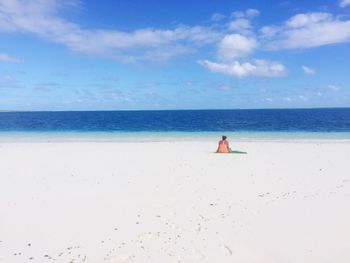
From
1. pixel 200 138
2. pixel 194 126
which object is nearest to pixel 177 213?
pixel 200 138

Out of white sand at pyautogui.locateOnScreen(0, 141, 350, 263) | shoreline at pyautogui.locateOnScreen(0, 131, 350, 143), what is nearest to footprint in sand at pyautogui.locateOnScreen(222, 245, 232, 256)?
white sand at pyautogui.locateOnScreen(0, 141, 350, 263)

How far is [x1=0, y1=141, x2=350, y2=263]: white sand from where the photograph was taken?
22.0 feet

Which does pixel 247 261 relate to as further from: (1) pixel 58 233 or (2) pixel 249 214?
(1) pixel 58 233

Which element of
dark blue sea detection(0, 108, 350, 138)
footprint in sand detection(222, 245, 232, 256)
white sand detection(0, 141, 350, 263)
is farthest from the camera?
dark blue sea detection(0, 108, 350, 138)

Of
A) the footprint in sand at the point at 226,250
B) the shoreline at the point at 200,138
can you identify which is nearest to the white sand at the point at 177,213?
the footprint in sand at the point at 226,250

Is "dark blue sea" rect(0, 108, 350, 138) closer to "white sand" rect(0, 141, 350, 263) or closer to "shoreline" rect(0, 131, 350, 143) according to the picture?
"shoreline" rect(0, 131, 350, 143)

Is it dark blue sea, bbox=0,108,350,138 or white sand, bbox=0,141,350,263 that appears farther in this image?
dark blue sea, bbox=0,108,350,138

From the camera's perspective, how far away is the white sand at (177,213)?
6715 millimetres

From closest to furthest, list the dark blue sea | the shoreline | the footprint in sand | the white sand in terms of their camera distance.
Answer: the footprint in sand < the white sand < the shoreline < the dark blue sea

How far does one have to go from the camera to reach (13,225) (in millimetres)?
8273

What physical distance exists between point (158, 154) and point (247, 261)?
46.6 feet

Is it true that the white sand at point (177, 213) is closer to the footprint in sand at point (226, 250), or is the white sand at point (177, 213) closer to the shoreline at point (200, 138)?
the footprint in sand at point (226, 250)

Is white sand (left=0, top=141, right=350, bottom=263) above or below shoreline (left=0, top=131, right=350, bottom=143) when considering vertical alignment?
below

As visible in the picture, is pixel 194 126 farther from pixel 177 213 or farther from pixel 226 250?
pixel 226 250
